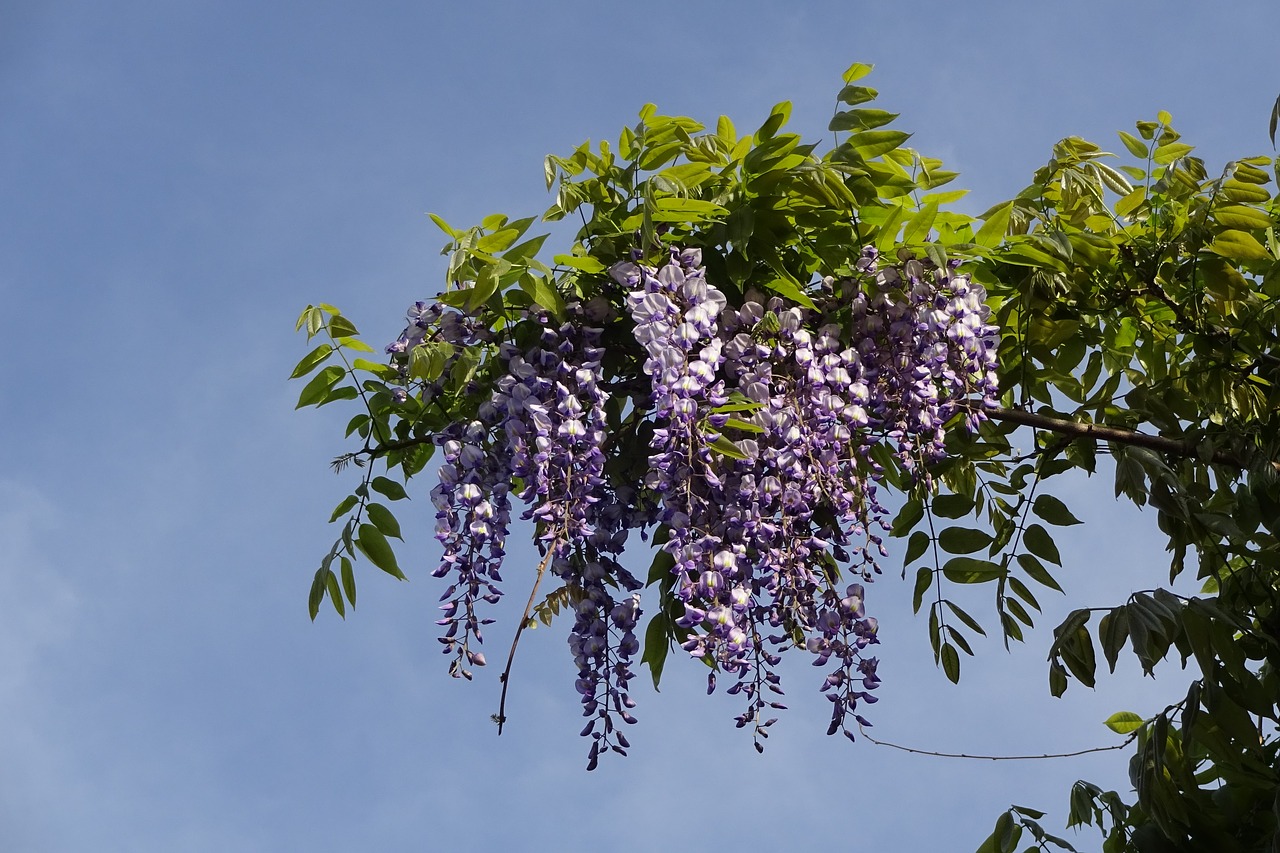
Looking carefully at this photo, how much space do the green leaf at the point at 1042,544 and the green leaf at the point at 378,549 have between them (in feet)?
3.77

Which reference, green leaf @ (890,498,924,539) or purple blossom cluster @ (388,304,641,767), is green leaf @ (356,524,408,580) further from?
green leaf @ (890,498,924,539)

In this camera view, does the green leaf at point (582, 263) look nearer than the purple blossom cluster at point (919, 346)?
Yes

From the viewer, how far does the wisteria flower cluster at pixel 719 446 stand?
6.07 ft

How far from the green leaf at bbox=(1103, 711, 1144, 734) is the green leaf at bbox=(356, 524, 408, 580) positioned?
1486mm

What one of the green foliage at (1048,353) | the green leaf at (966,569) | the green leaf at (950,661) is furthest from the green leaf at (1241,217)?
the green leaf at (950,661)

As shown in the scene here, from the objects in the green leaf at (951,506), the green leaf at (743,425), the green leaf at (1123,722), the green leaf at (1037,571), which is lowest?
the green leaf at (1123,722)

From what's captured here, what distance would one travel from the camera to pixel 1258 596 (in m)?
2.28

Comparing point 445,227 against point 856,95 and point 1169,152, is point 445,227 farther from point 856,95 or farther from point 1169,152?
point 1169,152

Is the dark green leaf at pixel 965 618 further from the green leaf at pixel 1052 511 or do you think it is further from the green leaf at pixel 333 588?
the green leaf at pixel 333 588

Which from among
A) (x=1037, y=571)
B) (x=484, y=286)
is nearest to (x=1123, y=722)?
(x=1037, y=571)

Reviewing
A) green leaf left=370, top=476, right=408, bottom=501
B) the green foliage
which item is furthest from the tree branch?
green leaf left=370, top=476, right=408, bottom=501

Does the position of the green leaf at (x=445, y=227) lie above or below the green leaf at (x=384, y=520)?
above

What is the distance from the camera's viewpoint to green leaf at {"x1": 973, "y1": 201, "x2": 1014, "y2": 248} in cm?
214

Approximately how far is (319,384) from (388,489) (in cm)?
23
